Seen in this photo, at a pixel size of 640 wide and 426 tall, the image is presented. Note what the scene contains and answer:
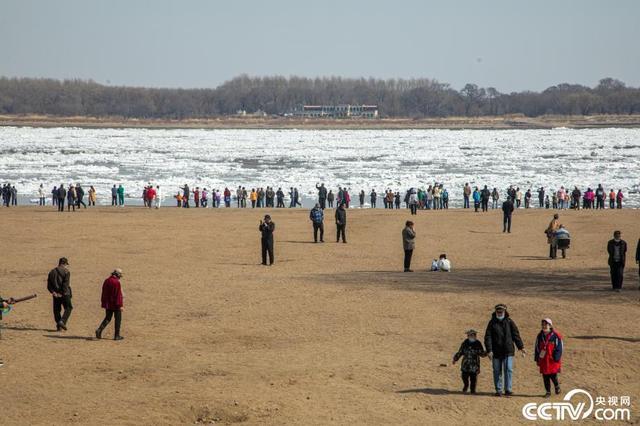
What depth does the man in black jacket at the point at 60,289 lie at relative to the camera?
14.8 metres

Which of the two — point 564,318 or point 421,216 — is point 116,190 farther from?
point 564,318

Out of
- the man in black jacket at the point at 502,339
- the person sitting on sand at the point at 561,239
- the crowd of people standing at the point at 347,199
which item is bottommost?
the crowd of people standing at the point at 347,199

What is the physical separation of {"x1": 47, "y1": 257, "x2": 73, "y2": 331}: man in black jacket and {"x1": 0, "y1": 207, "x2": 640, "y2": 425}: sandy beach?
32 centimetres

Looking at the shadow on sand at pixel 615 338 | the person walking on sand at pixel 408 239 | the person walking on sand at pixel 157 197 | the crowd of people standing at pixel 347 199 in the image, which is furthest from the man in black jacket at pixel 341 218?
the person walking on sand at pixel 157 197

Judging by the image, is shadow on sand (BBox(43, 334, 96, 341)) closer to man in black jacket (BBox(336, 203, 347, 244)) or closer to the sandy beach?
the sandy beach

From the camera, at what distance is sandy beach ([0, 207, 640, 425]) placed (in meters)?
11.3

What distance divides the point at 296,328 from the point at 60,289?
374 cm

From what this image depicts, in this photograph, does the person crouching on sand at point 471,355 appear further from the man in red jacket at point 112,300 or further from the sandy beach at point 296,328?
the man in red jacket at point 112,300

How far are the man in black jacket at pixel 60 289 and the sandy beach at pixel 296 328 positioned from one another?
1.04 ft

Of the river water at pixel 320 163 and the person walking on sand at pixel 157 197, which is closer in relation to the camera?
the person walking on sand at pixel 157 197

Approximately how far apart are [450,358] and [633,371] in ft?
8.04

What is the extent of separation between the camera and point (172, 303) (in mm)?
17422

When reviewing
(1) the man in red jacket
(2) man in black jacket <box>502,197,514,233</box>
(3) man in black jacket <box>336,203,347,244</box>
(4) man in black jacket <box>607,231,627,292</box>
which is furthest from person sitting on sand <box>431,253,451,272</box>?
(1) the man in red jacket

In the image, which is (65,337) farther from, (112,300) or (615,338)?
(615,338)
